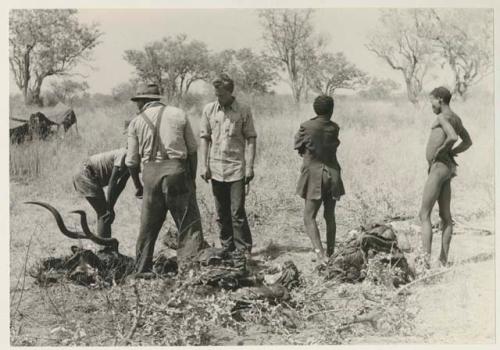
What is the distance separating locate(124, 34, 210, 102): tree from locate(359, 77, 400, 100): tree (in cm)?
229

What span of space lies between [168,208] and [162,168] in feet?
1.09

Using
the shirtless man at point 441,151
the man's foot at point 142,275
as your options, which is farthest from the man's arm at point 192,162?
the shirtless man at point 441,151

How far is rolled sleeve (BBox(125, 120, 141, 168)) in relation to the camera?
4.95 meters

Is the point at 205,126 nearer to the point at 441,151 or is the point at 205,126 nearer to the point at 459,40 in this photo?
the point at 441,151

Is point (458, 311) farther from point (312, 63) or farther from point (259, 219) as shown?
point (312, 63)

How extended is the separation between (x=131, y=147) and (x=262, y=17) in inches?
110

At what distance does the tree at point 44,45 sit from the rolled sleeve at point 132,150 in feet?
5.67

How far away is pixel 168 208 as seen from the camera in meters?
5.00

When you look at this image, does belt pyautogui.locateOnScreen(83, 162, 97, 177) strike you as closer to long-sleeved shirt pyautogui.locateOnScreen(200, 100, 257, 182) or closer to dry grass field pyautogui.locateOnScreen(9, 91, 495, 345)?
dry grass field pyautogui.locateOnScreen(9, 91, 495, 345)

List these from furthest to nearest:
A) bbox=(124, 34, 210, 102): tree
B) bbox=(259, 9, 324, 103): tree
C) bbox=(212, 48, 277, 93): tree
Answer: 1. bbox=(212, 48, 277, 93): tree
2. bbox=(124, 34, 210, 102): tree
3. bbox=(259, 9, 324, 103): tree

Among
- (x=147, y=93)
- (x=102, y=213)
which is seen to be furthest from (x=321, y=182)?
(x=102, y=213)

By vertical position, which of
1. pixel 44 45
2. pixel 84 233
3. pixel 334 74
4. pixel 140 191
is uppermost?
pixel 44 45

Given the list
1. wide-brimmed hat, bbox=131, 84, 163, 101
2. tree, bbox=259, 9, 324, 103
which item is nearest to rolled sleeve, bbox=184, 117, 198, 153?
wide-brimmed hat, bbox=131, 84, 163, 101

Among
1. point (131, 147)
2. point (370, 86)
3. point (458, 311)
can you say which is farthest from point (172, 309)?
point (370, 86)
